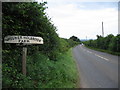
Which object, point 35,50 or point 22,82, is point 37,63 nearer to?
point 35,50

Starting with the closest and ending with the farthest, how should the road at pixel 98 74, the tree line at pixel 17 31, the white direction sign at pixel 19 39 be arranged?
1. the tree line at pixel 17 31
2. the white direction sign at pixel 19 39
3. the road at pixel 98 74

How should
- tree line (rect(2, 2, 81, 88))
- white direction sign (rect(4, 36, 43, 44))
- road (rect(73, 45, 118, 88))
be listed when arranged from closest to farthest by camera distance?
tree line (rect(2, 2, 81, 88))
white direction sign (rect(4, 36, 43, 44))
road (rect(73, 45, 118, 88))

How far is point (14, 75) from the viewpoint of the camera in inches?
192

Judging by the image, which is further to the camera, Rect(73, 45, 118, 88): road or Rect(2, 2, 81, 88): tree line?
Rect(73, 45, 118, 88): road

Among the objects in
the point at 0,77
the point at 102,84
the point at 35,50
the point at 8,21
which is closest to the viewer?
the point at 0,77

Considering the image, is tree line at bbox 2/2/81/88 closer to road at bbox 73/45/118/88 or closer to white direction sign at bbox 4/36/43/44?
white direction sign at bbox 4/36/43/44

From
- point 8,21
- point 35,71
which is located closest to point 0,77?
point 35,71

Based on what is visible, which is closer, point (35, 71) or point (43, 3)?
point (35, 71)

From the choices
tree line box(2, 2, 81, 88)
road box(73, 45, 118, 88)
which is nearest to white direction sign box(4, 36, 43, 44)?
tree line box(2, 2, 81, 88)

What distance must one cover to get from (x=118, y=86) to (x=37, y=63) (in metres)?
3.66

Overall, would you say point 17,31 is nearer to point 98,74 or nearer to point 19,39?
point 19,39

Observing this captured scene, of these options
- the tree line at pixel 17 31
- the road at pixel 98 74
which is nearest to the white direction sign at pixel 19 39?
the tree line at pixel 17 31

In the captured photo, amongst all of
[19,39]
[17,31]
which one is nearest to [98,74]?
[17,31]

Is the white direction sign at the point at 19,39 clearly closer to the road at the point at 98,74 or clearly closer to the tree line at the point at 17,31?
the tree line at the point at 17,31
